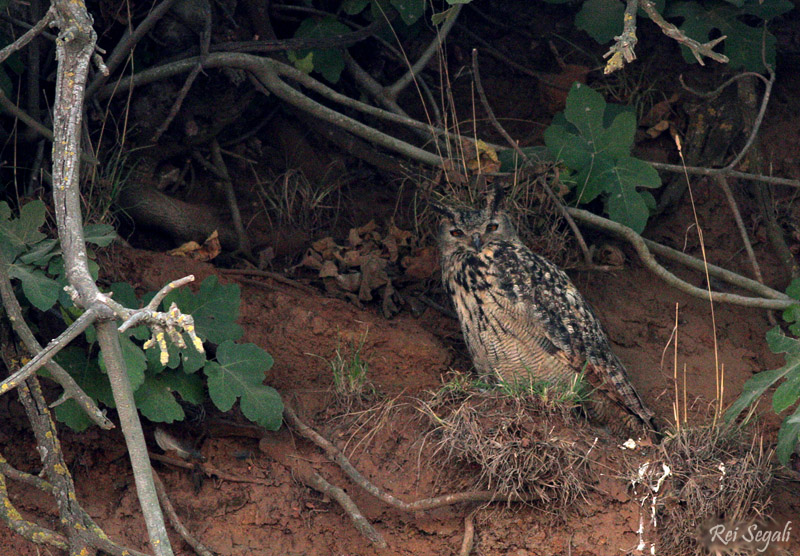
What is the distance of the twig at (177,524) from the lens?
3.13m

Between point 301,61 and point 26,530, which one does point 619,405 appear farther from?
point 26,530

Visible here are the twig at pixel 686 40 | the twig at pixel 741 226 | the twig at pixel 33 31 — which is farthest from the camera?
the twig at pixel 741 226

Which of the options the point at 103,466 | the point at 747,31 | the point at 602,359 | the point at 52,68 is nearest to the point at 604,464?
the point at 602,359

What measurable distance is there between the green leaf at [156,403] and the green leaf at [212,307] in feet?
0.86

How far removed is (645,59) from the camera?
4.79 meters

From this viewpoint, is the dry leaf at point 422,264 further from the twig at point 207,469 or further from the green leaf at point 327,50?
the twig at point 207,469

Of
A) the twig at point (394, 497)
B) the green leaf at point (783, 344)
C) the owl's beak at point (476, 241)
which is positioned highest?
the green leaf at point (783, 344)

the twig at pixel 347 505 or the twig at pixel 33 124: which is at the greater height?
the twig at pixel 33 124

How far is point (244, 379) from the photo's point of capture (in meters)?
3.19

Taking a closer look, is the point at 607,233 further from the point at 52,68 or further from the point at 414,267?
the point at 52,68

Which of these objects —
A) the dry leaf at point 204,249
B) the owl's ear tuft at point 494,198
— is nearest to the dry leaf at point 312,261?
the dry leaf at point 204,249

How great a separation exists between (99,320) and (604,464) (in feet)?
6.88

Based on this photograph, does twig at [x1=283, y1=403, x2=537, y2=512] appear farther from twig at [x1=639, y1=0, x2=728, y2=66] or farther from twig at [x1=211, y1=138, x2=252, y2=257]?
twig at [x1=639, y1=0, x2=728, y2=66]

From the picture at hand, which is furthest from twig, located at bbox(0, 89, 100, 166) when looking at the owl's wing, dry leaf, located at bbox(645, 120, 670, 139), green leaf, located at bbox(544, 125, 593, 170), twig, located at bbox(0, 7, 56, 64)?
dry leaf, located at bbox(645, 120, 670, 139)
